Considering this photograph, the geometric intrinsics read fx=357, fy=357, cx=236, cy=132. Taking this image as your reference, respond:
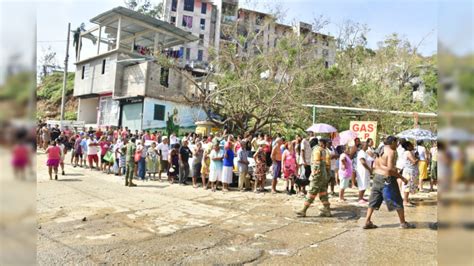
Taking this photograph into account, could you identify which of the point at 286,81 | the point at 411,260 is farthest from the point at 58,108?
the point at 411,260

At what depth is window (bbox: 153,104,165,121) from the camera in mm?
22875

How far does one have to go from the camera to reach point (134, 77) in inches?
912

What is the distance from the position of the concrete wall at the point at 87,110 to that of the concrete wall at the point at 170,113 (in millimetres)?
7634

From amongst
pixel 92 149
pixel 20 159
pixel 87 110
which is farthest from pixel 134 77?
pixel 20 159

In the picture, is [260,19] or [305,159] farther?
[260,19]

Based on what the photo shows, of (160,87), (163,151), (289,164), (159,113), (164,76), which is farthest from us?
(164,76)

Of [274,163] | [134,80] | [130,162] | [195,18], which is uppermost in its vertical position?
[195,18]

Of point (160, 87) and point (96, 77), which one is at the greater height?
point (96, 77)

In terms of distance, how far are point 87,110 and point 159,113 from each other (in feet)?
27.1

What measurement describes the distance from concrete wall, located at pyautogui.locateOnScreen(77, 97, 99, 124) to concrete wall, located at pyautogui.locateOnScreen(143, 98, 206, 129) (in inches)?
301

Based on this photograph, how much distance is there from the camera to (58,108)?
103 feet

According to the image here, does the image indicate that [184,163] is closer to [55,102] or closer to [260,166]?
[260,166]

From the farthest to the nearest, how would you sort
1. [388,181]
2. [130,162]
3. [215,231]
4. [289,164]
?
1. [130,162]
2. [289,164]
3. [215,231]
4. [388,181]

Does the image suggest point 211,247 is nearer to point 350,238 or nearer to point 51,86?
point 350,238
